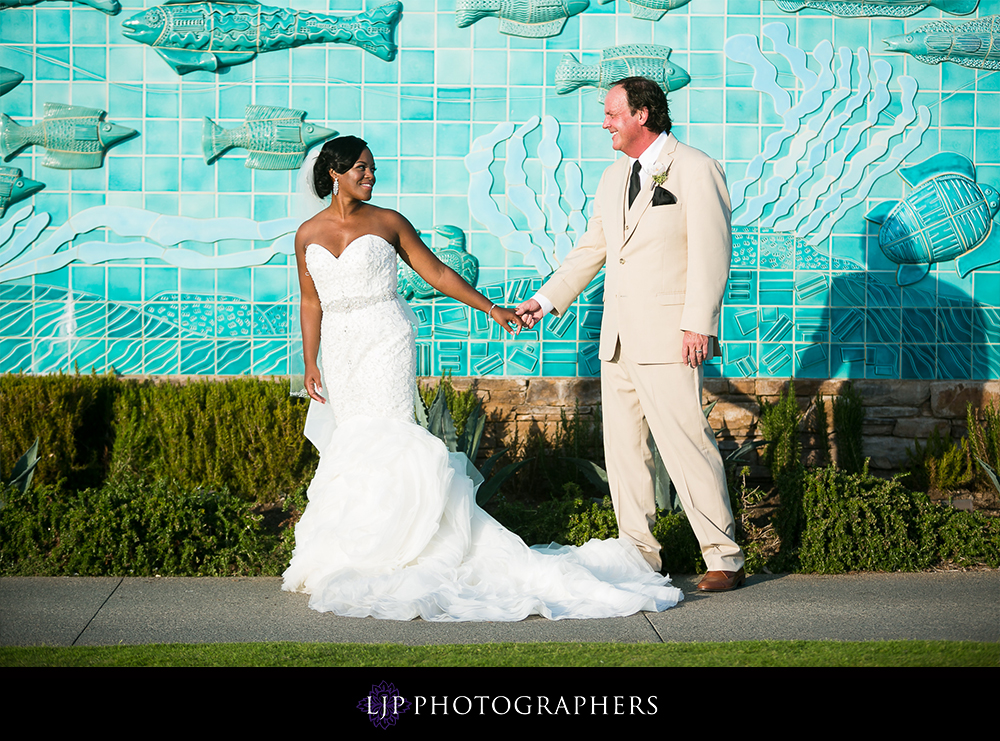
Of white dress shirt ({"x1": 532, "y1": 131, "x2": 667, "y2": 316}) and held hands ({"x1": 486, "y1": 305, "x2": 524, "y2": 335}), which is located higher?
white dress shirt ({"x1": 532, "y1": 131, "x2": 667, "y2": 316})

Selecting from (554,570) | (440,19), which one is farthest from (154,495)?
(440,19)

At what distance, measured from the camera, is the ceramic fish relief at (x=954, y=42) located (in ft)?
22.4

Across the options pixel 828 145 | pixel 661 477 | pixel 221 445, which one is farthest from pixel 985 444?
pixel 221 445

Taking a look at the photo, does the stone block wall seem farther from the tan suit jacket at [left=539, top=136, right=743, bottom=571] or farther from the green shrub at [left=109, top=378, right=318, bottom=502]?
the tan suit jacket at [left=539, top=136, right=743, bottom=571]

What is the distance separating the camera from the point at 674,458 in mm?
4543

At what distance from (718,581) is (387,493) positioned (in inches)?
64.4

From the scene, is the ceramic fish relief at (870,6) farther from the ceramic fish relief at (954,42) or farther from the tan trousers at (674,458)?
the tan trousers at (674,458)

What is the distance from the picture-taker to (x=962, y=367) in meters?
6.93

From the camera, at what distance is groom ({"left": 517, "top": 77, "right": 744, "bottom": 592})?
4.44 meters

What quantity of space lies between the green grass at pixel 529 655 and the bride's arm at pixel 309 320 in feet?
5.45

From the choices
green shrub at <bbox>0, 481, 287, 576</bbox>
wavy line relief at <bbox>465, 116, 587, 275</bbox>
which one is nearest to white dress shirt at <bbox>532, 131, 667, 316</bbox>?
wavy line relief at <bbox>465, 116, 587, 275</bbox>

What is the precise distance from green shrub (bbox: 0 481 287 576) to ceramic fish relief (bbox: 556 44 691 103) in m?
3.81

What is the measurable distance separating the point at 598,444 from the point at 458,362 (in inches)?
47.3

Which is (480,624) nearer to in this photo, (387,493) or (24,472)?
(387,493)
